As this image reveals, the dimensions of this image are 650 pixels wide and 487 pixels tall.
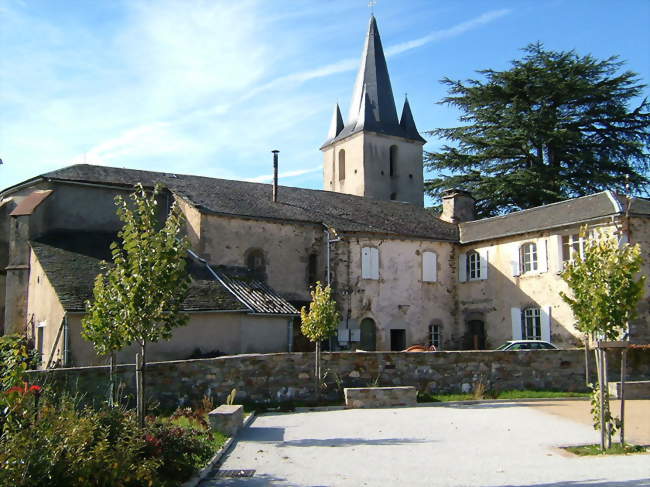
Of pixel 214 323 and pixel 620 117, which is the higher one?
pixel 620 117

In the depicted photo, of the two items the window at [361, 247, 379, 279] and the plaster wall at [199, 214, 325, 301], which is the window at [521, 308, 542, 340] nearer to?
the window at [361, 247, 379, 279]

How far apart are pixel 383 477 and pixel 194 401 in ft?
23.7

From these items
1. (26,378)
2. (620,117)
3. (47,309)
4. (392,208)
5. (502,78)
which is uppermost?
(502,78)

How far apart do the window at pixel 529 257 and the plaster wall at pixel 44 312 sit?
1715 cm

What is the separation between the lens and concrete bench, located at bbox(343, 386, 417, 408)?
51.9 feet

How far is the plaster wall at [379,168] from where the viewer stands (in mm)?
40438

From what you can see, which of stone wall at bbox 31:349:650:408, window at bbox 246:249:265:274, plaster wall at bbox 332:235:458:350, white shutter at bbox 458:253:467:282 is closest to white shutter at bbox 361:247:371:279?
plaster wall at bbox 332:235:458:350

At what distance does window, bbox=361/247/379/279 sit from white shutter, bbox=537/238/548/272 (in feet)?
21.1

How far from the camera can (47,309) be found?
1947 cm

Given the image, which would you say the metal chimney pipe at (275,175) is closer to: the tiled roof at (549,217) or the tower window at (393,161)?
the tiled roof at (549,217)

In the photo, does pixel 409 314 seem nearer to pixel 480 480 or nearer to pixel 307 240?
pixel 307 240

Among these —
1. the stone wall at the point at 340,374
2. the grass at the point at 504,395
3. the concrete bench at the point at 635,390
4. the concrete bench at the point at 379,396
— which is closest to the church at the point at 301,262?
the stone wall at the point at 340,374

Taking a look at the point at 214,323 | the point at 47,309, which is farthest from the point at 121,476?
the point at 47,309

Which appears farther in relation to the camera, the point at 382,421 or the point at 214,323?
the point at 214,323
